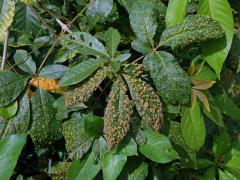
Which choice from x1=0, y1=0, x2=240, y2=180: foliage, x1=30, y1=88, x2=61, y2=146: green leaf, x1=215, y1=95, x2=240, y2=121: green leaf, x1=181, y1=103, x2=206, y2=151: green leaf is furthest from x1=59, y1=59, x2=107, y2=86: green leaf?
x1=215, y1=95, x2=240, y2=121: green leaf

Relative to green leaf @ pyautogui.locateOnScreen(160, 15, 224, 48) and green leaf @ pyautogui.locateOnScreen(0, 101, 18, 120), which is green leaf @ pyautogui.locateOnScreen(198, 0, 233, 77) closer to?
green leaf @ pyautogui.locateOnScreen(160, 15, 224, 48)

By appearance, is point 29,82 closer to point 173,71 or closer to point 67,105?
point 67,105

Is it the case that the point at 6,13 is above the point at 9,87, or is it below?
above

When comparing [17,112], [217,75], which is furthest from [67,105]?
[217,75]

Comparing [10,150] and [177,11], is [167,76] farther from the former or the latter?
[10,150]

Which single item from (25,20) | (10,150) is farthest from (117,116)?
(25,20)

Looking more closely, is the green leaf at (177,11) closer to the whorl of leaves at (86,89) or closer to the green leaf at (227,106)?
the whorl of leaves at (86,89)

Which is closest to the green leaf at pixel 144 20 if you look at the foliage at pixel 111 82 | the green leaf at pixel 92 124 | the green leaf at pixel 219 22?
the foliage at pixel 111 82
